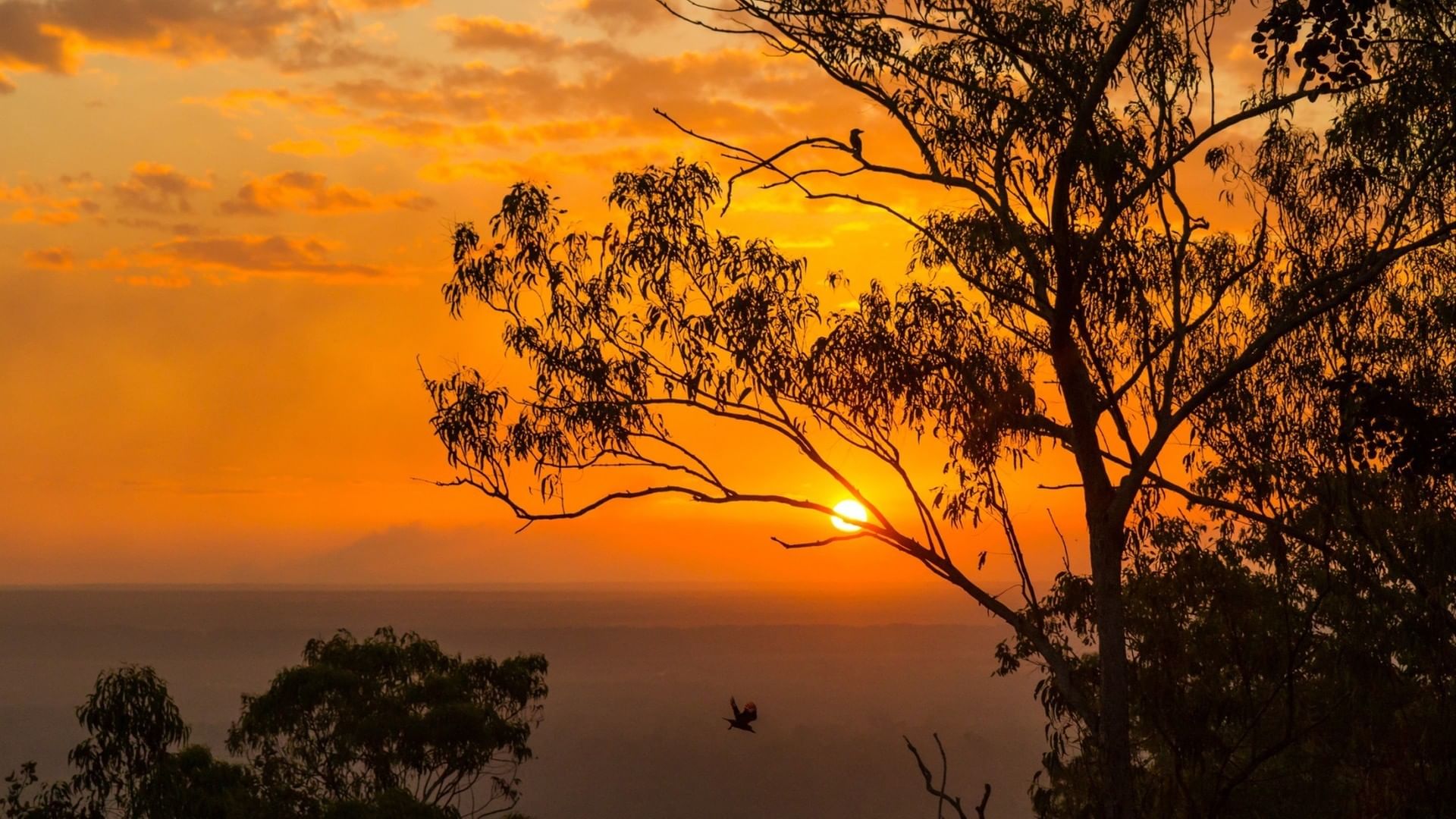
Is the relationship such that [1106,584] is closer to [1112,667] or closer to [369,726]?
[1112,667]

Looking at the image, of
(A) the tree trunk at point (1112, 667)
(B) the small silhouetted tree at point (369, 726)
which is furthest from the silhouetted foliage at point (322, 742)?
(A) the tree trunk at point (1112, 667)

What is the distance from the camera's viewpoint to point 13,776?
78.4ft

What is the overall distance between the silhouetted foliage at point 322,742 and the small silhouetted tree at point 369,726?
2cm

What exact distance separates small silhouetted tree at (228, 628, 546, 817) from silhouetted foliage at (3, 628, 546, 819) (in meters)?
0.02

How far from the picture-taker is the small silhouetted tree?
956 inches

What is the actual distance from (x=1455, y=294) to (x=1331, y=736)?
6.34m

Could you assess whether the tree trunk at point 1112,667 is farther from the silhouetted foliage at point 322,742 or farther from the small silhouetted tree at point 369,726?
the small silhouetted tree at point 369,726

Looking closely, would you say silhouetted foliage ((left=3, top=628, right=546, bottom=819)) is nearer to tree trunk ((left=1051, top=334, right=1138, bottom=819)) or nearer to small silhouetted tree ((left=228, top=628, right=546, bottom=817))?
small silhouetted tree ((left=228, top=628, right=546, bottom=817))

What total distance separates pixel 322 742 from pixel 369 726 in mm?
1167

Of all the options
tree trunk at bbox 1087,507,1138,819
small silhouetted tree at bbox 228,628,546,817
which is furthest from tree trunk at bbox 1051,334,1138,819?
small silhouetted tree at bbox 228,628,546,817

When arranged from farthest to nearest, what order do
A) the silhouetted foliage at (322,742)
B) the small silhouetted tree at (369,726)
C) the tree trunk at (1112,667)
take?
the small silhouetted tree at (369,726) → the silhouetted foliage at (322,742) → the tree trunk at (1112,667)

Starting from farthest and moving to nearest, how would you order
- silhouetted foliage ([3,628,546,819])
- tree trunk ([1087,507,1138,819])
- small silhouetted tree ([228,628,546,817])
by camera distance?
small silhouetted tree ([228,628,546,817])
silhouetted foliage ([3,628,546,819])
tree trunk ([1087,507,1138,819])

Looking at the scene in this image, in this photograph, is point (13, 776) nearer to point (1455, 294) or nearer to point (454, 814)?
point (454, 814)

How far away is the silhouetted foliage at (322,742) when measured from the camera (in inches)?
848
